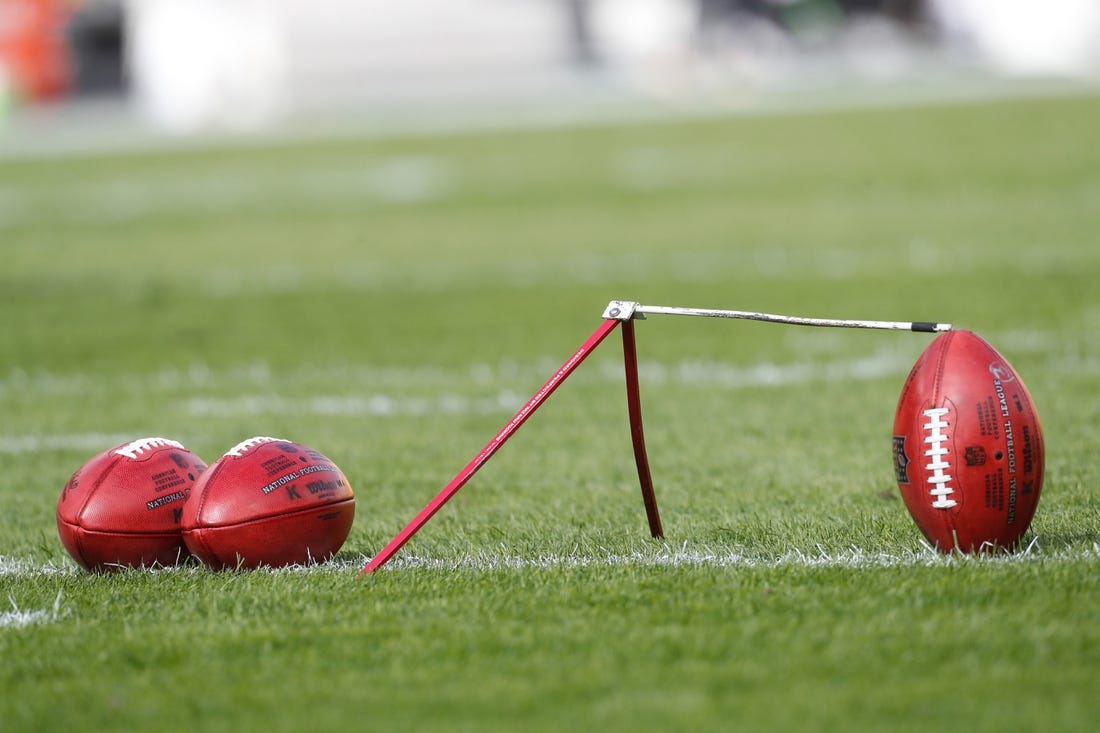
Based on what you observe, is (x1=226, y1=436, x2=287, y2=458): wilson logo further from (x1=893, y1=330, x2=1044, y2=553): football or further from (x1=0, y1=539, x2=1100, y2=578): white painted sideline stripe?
(x1=893, y1=330, x2=1044, y2=553): football

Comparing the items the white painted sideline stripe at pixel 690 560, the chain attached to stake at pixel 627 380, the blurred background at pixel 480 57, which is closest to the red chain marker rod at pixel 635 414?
the chain attached to stake at pixel 627 380

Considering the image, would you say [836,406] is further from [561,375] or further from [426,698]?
[426,698]

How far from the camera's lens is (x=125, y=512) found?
3.98m

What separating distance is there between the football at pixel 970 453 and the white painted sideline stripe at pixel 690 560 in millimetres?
80

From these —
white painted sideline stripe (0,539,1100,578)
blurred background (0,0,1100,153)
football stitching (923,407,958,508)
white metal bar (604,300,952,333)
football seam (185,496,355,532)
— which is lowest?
white painted sideline stripe (0,539,1100,578)

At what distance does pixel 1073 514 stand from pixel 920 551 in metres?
0.63

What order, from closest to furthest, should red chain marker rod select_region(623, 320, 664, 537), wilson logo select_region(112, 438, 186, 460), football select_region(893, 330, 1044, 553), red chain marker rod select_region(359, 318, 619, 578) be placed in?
football select_region(893, 330, 1044, 553)
red chain marker rod select_region(359, 318, 619, 578)
red chain marker rod select_region(623, 320, 664, 537)
wilson logo select_region(112, 438, 186, 460)

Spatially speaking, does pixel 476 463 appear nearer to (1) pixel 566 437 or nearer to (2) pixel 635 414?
(2) pixel 635 414

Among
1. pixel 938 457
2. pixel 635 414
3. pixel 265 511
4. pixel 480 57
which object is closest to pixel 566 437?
pixel 635 414

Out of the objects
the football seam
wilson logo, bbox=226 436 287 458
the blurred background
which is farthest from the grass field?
the blurred background

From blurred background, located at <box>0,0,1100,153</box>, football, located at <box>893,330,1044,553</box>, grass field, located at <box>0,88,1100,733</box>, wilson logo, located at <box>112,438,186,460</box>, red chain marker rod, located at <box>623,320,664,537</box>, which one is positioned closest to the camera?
grass field, located at <box>0,88,1100,733</box>

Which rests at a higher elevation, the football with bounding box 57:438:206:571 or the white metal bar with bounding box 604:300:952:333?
the white metal bar with bounding box 604:300:952:333

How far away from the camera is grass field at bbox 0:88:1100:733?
120 inches

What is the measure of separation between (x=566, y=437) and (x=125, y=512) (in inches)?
92.9
